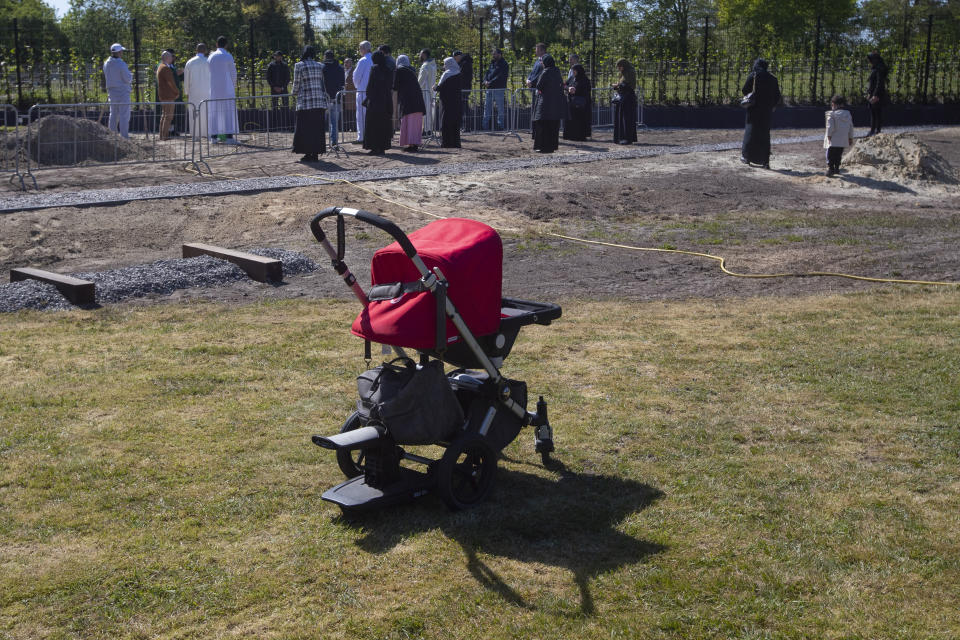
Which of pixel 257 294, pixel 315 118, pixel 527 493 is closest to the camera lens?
pixel 527 493

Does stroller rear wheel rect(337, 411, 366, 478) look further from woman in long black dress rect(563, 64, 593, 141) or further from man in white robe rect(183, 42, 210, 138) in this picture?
woman in long black dress rect(563, 64, 593, 141)

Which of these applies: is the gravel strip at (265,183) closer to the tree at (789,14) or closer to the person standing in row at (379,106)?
the person standing in row at (379,106)

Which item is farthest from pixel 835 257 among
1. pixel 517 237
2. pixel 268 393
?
pixel 268 393

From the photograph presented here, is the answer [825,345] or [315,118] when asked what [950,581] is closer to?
Result: [825,345]

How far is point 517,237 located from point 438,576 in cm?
819

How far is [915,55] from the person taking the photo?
88.9 ft

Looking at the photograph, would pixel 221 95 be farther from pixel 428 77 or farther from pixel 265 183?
pixel 265 183

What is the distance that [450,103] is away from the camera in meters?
20.0

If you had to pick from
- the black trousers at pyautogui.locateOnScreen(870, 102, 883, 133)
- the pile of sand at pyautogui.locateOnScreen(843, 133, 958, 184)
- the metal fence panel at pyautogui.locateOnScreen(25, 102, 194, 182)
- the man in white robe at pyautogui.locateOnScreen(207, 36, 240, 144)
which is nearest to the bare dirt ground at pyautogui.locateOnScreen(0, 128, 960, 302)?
the pile of sand at pyautogui.locateOnScreen(843, 133, 958, 184)

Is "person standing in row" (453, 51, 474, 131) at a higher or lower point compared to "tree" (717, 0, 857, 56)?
lower

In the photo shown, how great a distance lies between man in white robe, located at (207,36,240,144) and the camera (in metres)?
19.6

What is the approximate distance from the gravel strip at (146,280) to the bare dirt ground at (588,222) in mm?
240

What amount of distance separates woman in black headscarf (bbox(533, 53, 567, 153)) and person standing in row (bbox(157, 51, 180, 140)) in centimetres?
717

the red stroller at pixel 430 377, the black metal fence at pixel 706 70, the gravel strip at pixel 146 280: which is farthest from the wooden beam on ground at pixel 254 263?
the black metal fence at pixel 706 70
